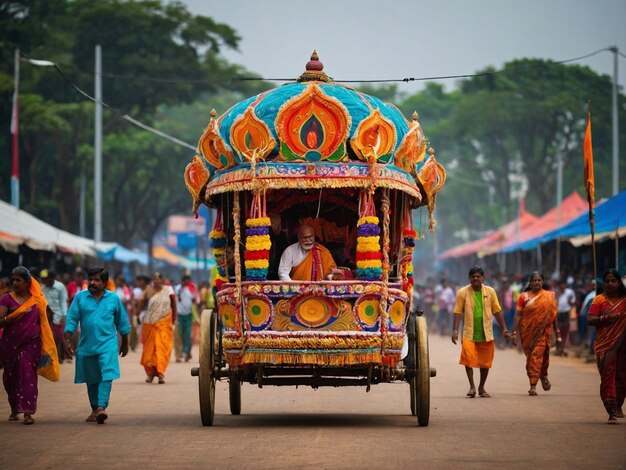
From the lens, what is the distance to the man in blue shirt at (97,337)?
12.7 meters

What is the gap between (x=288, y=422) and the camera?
12.9 metres

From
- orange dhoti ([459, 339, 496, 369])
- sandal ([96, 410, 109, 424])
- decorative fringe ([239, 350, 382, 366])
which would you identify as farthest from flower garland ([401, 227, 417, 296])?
sandal ([96, 410, 109, 424])

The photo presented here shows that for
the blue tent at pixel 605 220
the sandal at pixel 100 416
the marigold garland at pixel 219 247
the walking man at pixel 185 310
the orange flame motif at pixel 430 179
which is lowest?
the sandal at pixel 100 416

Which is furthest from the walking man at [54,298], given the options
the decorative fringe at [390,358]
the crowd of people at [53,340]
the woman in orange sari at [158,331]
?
the decorative fringe at [390,358]

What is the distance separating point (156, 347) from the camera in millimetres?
19188

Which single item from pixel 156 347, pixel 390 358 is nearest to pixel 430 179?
pixel 390 358

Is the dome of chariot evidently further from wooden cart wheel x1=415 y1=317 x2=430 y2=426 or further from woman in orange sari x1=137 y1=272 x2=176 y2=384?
woman in orange sari x1=137 y1=272 x2=176 y2=384

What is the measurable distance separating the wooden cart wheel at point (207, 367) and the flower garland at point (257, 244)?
0.69 meters

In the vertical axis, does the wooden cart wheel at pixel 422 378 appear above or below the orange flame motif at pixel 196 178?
below

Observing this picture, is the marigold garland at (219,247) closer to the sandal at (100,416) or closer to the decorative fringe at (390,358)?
the sandal at (100,416)

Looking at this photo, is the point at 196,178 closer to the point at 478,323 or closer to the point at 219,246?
the point at 219,246

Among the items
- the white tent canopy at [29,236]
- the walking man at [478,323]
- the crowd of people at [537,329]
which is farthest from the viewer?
the white tent canopy at [29,236]

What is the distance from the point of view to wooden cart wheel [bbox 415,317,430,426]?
12.1 meters

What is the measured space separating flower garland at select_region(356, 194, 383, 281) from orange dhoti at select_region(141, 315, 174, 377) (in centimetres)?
762
